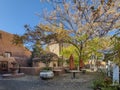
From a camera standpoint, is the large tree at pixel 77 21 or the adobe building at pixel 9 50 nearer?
the large tree at pixel 77 21

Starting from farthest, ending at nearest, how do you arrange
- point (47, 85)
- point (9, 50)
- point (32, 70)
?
point (9, 50)
point (32, 70)
point (47, 85)

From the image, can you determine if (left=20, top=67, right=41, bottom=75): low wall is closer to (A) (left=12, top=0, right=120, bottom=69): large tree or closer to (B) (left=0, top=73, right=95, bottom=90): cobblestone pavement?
(A) (left=12, top=0, right=120, bottom=69): large tree

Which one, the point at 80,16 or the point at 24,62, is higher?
the point at 80,16

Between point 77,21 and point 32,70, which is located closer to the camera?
point 77,21

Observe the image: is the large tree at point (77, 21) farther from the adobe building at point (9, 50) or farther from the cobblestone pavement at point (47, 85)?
the adobe building at point (9, 50)

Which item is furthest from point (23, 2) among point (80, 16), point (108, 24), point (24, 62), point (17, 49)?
point (17, 49)

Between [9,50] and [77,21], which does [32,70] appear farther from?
[9,50]

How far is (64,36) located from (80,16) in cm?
303

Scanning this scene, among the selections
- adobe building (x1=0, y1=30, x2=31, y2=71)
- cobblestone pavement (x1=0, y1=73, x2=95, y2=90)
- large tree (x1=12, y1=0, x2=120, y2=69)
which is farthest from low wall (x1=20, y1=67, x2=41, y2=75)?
adobe building (x1=0, y1=30, x2=31, y2=71)

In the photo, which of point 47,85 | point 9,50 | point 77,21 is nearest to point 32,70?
point 77,21

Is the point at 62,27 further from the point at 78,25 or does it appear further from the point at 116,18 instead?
the point at 116,18

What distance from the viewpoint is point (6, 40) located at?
1614 inches

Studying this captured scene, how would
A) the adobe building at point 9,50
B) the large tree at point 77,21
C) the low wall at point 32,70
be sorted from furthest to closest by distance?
the adobe building at point 9,50, the low wall at point 32,70, the large tree at point 77,21

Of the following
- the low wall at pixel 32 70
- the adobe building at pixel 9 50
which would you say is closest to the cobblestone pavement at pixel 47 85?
the low wall at pixel 32 70
